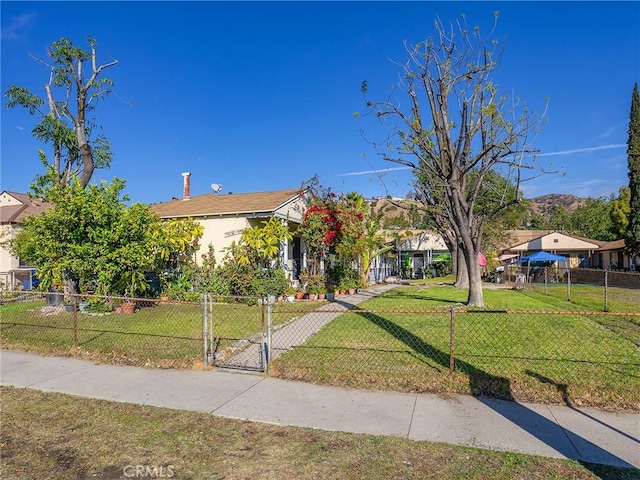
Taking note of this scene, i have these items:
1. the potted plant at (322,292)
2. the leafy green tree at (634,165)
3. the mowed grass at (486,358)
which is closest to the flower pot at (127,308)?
the mowed grass at (486,358)

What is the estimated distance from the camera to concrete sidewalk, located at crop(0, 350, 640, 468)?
12.7ft

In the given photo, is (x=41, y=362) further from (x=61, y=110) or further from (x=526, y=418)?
(x=61, y=110)

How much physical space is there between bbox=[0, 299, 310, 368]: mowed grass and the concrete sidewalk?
673 mm

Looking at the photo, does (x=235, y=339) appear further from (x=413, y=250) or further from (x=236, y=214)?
(x=413, y=250)

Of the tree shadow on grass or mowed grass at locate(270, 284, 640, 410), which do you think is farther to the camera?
mowed grass at locate(270, 284, 640, 410)

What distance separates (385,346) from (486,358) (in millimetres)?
1701

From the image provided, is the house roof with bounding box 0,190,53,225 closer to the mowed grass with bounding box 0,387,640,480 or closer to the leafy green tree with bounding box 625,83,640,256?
the mowed grass with bounding box 0,387,640,480

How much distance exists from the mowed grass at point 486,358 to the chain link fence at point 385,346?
0.02 m

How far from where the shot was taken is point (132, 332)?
28.4 ft

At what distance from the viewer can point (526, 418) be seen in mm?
4426

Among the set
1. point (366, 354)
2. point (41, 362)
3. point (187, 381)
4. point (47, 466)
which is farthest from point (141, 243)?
point (47, 466)

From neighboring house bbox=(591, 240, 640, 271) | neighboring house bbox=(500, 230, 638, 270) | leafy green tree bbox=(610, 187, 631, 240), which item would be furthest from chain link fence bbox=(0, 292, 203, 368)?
leafy green tree bbox=(610, 187, 631, 240)

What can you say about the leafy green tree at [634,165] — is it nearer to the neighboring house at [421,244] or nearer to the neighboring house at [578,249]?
the neighboring house at [578,249]

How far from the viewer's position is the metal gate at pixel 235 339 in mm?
6438
